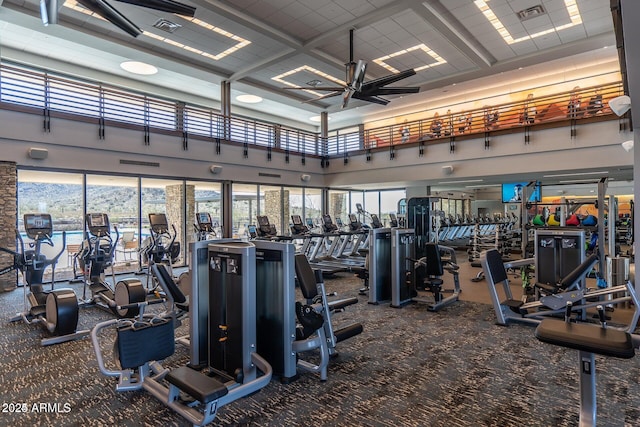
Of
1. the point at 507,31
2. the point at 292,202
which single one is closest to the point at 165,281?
→ the point at 507,31

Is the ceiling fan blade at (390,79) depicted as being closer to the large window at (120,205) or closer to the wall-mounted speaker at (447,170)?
the wall-mounted speaker at (447,170)

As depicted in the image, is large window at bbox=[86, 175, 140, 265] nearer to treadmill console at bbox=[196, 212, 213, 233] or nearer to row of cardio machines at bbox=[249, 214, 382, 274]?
treadmill console at bbox=[196, 212, 213, 233]

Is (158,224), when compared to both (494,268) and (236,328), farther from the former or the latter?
(494,268)

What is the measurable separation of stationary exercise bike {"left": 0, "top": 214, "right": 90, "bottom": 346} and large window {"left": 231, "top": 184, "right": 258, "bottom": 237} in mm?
5453

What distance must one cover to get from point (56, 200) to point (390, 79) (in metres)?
7.10

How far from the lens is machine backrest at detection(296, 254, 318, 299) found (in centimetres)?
307

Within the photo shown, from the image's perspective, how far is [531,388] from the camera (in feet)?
9.45

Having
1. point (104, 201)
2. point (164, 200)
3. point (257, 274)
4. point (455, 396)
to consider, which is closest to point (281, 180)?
point (164, 200)

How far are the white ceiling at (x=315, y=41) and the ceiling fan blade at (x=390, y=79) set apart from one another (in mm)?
1397

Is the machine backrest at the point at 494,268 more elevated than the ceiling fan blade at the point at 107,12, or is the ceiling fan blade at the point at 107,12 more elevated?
the ceiling fan blade at the point at 107,12

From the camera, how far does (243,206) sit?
36.3 ft

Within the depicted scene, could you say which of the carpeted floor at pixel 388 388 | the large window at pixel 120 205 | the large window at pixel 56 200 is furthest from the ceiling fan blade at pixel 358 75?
the large window at pixel 56 200

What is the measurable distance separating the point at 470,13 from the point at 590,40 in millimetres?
3194

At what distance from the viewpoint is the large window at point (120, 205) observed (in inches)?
324
